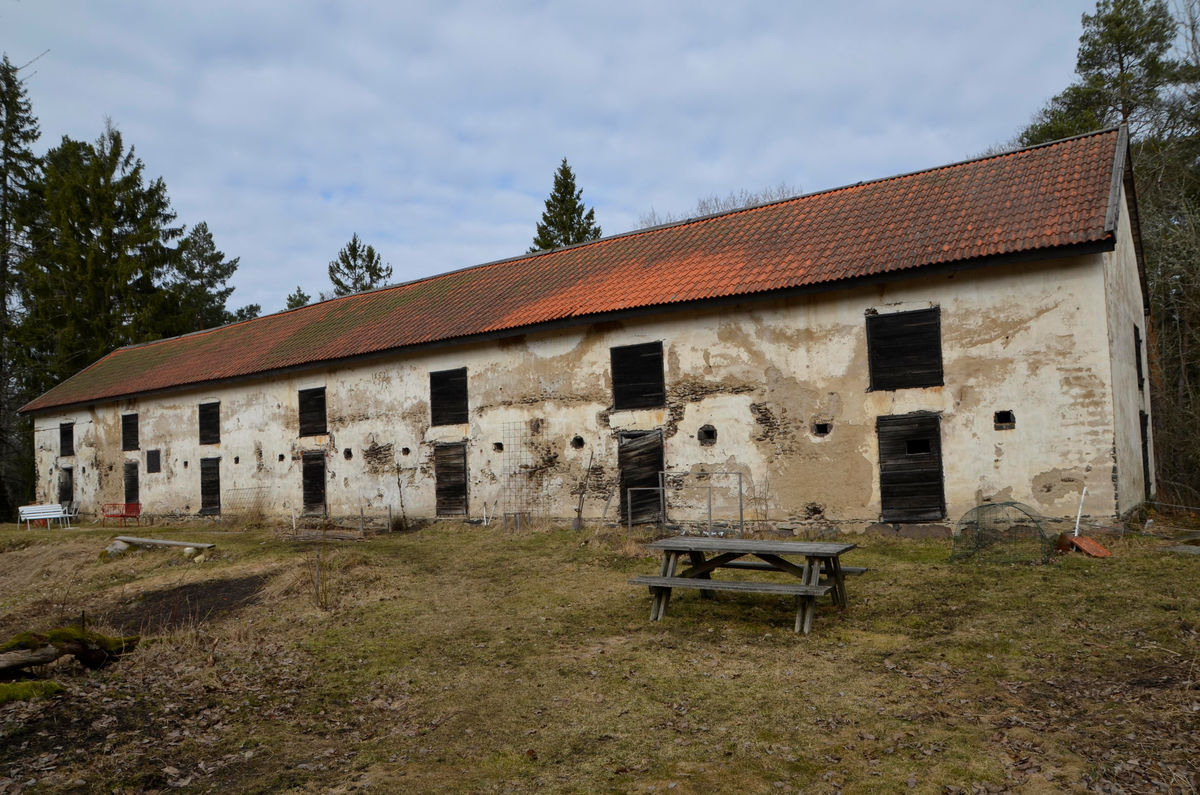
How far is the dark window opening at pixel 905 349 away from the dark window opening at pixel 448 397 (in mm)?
9016

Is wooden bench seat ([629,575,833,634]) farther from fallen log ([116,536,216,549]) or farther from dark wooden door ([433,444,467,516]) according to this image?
fallen log ([116,536,216,549])

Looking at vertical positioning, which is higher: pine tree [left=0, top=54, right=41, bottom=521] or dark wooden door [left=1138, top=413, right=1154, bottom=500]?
pine tree [left=0, top=54, right=41, bottom=521]

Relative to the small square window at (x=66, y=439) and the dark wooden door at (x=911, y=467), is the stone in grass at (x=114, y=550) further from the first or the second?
the dark wooden door at (x=911, y=467)

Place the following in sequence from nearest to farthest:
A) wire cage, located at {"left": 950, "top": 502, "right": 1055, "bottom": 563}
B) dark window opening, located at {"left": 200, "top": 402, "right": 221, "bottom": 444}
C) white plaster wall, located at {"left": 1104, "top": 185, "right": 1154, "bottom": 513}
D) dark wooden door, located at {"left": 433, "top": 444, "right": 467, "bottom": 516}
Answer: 1. wire cage, located at {"left": 950, "top": 502, "right": 1055, "bottom": 563}
2. white plaster wall, located at {"left": 1104, "top": 185, "right": 1154, "bottom": 513}
3. dark wooden door, located at {"left": 433, "top": 444, "right": 467, "bottom": 516}
4. dark window opening, located at {"left": 200, "top": 402, "right": 221, "bottom": 444}

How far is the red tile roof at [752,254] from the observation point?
40.0 feet

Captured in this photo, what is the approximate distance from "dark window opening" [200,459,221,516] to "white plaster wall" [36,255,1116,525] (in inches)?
154

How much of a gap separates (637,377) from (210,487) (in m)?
14.9

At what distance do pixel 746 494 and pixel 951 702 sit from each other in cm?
800

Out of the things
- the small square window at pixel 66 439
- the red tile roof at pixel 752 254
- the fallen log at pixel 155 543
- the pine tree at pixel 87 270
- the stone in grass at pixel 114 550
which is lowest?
the stone in grass at pixel 114 550

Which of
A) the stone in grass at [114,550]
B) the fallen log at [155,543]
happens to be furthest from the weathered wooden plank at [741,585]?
the stone in grass at [114,550]

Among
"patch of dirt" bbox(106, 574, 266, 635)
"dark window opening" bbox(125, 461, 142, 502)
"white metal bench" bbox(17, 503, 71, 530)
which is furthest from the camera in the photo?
"dark window opening" bbox(125, 461, 142, 502)

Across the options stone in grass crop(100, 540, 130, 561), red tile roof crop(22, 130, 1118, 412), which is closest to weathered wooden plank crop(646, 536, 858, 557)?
red tile roof crop(22, 130, 1118, 412)

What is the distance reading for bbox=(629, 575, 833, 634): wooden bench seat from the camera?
720 centimetres

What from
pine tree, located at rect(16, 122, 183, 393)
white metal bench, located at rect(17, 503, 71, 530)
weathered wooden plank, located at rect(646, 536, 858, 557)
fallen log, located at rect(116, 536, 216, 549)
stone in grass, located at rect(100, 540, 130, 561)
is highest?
pine tree, located at rect(16, 122, 183, 393)
